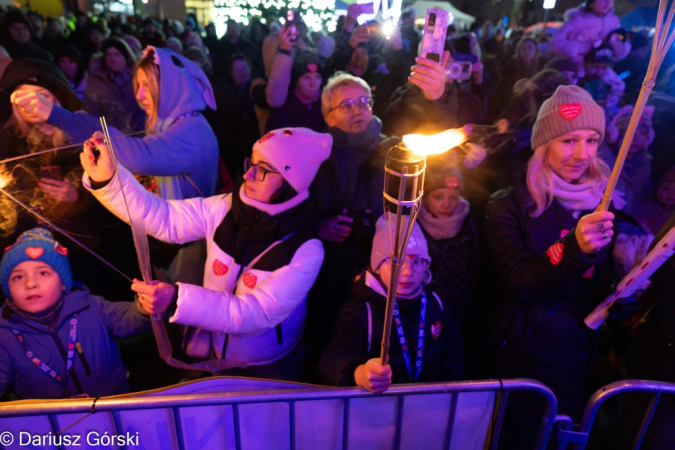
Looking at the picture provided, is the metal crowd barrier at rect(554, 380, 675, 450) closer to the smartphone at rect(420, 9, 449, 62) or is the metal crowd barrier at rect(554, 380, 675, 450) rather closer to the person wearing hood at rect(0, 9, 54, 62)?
the smartphone at rect(420, 9, 449, 62)

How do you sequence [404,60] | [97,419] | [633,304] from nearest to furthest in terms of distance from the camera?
[97,419]
[633,304]
[404,60]

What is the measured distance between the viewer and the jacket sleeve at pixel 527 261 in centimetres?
188

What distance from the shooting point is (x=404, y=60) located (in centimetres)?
562

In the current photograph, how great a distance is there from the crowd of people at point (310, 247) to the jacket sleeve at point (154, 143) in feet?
0.04

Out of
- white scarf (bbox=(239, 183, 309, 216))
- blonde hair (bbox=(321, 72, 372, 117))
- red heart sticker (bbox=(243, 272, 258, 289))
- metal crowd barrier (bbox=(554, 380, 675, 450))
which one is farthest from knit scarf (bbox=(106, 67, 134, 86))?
metal crowd barrier (bbox=(554, 380, 675, 450))

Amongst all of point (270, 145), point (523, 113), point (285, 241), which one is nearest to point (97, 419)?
point (285, 241)

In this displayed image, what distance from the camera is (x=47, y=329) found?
2139mm

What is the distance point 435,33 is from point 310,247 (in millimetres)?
1497

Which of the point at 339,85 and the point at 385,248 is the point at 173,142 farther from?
the point at 385,248

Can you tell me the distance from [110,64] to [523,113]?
4041 millimetres

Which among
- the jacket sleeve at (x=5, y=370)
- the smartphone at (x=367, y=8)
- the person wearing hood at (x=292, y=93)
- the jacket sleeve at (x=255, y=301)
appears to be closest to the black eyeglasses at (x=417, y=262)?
the jacket sleeve at (x=255, y=301)

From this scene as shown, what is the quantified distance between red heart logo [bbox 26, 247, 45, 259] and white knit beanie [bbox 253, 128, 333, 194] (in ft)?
3.69

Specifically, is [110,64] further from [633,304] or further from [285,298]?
[633,304]

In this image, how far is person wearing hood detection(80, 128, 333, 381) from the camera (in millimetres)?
2051
